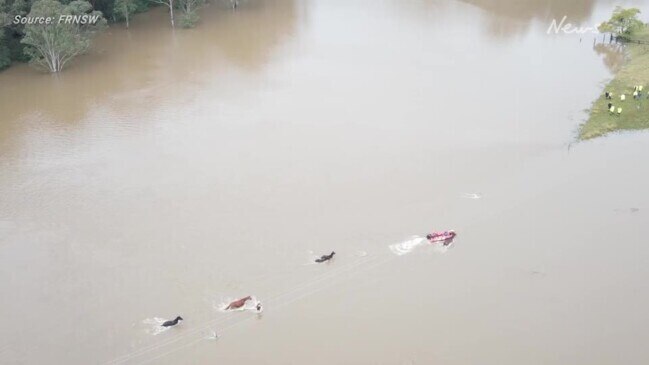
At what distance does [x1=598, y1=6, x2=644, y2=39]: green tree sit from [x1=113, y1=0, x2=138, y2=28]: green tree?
24.6 meters

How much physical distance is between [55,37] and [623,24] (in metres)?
27.5

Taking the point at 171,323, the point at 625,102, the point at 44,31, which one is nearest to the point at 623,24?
the point at 625,102

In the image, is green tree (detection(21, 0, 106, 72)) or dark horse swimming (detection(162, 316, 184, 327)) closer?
dark horse swimming (detection(162, 316, 184, 327))

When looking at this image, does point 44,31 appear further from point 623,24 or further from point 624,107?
point 623,24

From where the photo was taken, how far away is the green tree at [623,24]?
3216cm

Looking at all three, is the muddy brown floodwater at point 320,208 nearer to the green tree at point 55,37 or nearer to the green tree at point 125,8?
the green tree at point 55,37

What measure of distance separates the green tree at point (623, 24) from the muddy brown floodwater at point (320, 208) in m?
2.41

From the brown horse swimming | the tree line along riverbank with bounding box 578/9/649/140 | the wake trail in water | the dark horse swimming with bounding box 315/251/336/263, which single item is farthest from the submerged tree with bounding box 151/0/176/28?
the brown horse swimming

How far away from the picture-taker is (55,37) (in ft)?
91.1

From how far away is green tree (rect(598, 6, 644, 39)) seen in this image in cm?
3216

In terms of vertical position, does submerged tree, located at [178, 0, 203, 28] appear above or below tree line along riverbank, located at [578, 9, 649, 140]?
above

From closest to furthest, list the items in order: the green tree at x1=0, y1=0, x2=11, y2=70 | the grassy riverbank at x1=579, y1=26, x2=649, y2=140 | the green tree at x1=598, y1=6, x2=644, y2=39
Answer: the grassy riverbank at x1=579, y1=26, x2=649, y2=140, the green tree at x1=0, y1=0, x2=11, y2=70, the green tree at x1=598, y1=6, x2=644, y2=39

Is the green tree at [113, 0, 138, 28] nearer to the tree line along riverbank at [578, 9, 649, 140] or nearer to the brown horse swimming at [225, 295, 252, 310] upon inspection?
the brown horse swimming at [225, 295, 252, 310]

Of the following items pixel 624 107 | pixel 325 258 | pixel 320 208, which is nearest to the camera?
pixel 325 258
